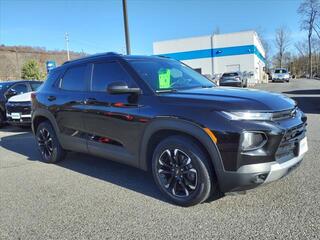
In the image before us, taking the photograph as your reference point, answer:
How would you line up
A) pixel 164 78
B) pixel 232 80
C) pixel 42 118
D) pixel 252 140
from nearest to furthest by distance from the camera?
pixel 252 140, pixel 164 78, pixel 42 118, pixel 232 80

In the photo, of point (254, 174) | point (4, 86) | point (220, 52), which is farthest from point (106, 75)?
point (220, 52)

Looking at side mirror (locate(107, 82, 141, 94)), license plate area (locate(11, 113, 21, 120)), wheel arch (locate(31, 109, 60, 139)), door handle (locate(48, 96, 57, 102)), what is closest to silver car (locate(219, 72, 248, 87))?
license plate area (locate(11, 113, 21, 120))

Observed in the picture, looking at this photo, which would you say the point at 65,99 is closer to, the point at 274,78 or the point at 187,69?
the point at 187,69

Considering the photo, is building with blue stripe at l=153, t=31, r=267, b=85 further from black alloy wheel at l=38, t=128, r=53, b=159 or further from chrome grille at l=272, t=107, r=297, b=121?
chrome grille at l=272, t=107, r=297, b=121

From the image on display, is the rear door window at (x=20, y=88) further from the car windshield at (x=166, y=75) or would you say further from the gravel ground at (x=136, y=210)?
the car windshield at (x=166, y=75)

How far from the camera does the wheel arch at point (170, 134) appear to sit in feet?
12.0

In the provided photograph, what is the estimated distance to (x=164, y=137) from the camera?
13.9 feet

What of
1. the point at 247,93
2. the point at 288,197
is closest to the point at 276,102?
the point at 247,93

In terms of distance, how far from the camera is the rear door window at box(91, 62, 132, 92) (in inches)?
185

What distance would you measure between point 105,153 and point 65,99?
132cm

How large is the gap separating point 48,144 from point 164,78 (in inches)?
112

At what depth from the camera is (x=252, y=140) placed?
3.49 meters

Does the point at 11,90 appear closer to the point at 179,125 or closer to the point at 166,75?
the point at 166,75

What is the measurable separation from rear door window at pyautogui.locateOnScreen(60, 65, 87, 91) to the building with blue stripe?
132 ft
